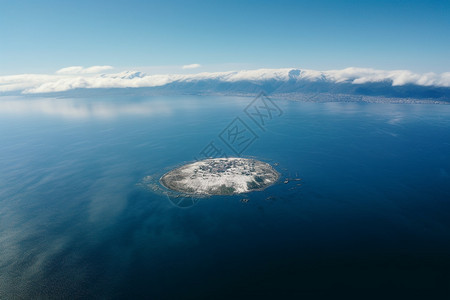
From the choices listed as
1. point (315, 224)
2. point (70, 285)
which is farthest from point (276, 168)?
point (70, 285)

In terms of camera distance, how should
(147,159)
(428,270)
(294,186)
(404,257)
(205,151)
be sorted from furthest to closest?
(205,151) → (147,159) → (294,186) → (404,257) → (428,270)

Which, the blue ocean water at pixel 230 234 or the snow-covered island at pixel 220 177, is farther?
the snow-covered island at pixel 220 177

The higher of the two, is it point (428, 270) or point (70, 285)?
point (428, 270)

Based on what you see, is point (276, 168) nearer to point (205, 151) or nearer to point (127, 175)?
point (205, 151)

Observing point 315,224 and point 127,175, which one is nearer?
point 315,224

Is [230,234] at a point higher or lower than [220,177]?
lower

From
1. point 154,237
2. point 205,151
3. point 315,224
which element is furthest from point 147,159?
point 315,224

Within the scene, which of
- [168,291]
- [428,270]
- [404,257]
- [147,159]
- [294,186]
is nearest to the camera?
[168,291]

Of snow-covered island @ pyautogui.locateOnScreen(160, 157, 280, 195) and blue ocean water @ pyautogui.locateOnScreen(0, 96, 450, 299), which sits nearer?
blue ocean water @ pyautogui.locateOnScreen(0, 96, 450, 299)
